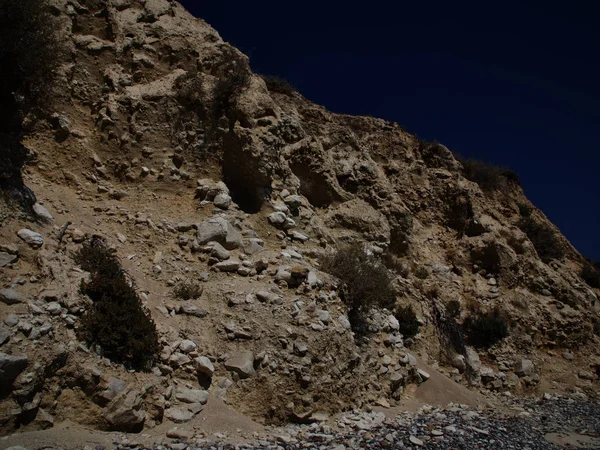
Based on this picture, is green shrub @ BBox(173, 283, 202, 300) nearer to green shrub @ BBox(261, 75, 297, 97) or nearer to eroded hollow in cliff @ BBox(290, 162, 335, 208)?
eroded hollow in cliff @ BBox(290, 162, 335, 208)

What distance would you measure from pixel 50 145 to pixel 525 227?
19941 millimetres

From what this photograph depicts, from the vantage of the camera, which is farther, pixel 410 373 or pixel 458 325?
pixel 458 325

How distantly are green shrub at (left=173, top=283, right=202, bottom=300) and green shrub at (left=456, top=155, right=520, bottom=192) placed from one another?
56.7 feet

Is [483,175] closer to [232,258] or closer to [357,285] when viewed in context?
[357,285]

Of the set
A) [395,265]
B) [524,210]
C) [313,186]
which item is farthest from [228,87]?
[524,210]

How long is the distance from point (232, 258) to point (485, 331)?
379 inches

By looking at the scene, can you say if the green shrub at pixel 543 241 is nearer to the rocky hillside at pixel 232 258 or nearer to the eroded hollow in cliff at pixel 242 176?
the rocky hillside at pixel 232 258

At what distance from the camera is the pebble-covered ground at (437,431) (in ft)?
20.5

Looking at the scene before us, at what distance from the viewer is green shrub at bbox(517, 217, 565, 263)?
62.1 ft

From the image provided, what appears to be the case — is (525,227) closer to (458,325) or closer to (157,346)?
(458,325)

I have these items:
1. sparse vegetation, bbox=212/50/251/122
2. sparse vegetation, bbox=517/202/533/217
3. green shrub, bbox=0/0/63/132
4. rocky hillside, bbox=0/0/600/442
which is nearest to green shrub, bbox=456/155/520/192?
sparse vegetation, bbox=517/202/533/217

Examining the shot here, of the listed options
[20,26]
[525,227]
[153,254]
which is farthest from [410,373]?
[525,227]

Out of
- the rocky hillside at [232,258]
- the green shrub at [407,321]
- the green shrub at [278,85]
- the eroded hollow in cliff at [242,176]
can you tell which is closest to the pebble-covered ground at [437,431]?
the rocky hillside at [232,258]

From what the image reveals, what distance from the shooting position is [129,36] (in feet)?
36.5
